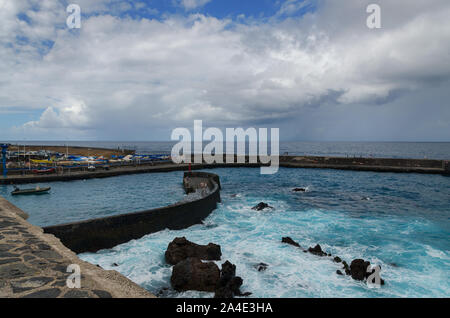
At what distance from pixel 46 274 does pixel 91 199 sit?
22965 millimetres

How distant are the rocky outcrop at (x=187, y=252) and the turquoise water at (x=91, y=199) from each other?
10086 mm

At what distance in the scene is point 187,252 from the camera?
39.9 feet

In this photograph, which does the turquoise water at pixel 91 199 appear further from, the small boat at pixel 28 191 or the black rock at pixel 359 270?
the black rock at pixel 359 270

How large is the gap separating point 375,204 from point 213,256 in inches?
814

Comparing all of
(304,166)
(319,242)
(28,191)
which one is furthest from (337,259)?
(304,166)

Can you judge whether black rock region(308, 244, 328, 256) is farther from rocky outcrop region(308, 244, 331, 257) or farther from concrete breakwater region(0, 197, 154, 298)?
concrete breakwater region(0, 197, 154, 298)

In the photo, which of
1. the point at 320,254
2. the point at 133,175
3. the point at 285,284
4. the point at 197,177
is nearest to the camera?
the point at 285,284

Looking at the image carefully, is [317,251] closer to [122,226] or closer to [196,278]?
[196,278]

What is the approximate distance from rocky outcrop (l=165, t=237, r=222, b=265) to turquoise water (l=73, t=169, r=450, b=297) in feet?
1.83
